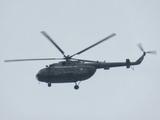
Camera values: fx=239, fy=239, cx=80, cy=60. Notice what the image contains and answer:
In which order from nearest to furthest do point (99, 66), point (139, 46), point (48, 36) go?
point (48, 36) → point (99, 66) → point (139, 46)

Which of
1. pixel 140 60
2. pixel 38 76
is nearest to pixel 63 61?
pixel 38 76

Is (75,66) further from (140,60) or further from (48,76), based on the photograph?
(140,60)

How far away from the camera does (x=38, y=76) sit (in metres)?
25.1

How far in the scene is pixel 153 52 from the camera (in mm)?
27094

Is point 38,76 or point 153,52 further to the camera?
point 153,52

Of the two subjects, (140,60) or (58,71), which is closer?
(58,71)

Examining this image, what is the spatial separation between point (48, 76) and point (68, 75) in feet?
6.86

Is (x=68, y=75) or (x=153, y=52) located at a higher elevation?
(x=153, y=52)

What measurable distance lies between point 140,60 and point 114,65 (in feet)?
10.9

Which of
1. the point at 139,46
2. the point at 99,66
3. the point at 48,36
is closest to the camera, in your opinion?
the point at 48,36

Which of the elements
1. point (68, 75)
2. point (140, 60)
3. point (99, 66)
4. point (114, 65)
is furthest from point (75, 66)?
point (140, 60)

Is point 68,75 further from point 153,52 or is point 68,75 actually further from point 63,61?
point 153,52

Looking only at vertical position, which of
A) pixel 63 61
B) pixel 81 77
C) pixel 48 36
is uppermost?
pixel 48 36

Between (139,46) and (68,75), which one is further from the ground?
(139,46)
